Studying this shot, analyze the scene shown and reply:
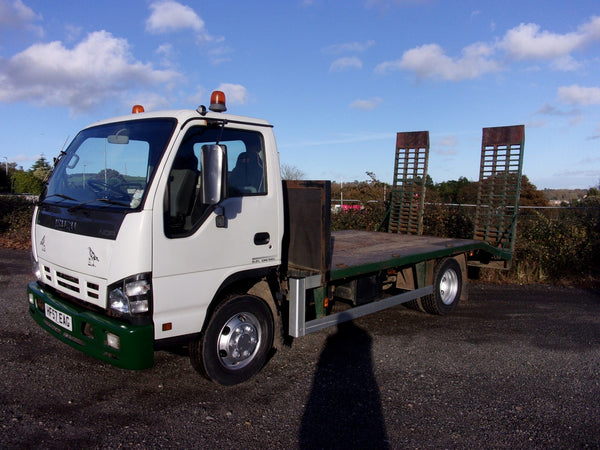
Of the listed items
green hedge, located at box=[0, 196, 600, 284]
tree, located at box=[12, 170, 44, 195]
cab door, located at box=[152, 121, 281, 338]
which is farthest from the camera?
tree, located at box=[12, 170, 44, 195]

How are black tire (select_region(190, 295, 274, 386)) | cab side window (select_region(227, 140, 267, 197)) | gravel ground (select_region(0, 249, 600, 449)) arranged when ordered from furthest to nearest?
cab side window (select_region(227, 140, 267, 197))
black tire (select_region(190, 295, 274, 386))
gravel ground (select_region(0, 249, 600, 449))

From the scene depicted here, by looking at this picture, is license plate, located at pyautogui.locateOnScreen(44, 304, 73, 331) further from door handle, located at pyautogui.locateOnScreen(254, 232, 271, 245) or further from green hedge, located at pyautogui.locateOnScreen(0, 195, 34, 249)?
green hedge, located at pyautogui.locateOnScreen(0, 195, 34, 249)

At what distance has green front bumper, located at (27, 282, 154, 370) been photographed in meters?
3.51

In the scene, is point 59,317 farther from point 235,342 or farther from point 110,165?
point 235,342

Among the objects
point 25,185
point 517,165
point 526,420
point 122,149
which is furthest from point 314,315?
point 25,185

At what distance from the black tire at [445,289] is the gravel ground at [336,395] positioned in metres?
0.69

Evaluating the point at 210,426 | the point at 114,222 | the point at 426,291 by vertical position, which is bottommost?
the point at 210,426

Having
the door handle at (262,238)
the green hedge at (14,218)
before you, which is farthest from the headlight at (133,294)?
the green hedge at (14,218)

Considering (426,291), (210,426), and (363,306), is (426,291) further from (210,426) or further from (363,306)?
(210,426)

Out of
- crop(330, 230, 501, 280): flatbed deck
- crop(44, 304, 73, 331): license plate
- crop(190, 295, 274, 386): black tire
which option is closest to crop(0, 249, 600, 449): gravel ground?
crop(190, 295, 274, 386): black tire

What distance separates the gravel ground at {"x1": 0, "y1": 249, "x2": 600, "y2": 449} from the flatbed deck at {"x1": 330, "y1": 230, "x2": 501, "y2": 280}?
0.95 m

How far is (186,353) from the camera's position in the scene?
4.96 metres

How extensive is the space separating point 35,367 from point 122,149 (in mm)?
2260

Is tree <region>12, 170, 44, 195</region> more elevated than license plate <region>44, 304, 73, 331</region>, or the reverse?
tree <region>12, 170, 44, 195</region>
